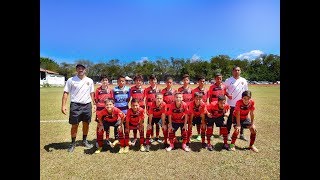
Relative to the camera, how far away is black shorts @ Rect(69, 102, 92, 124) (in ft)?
20.6

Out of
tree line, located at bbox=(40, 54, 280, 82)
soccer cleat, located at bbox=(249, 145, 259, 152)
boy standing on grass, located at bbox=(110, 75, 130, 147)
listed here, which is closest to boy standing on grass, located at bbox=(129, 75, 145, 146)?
boy standing on grass, located at bbox=(110, 75, 130, 147)

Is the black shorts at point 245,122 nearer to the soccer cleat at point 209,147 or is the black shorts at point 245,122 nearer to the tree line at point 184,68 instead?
the soccer cleat at point 209,147

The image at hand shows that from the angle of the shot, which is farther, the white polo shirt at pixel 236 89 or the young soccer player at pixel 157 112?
the white polo shirt at pixel 236 89

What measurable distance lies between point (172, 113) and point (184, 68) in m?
77.2

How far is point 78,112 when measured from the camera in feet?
20.7

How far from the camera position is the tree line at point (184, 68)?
72750 mm

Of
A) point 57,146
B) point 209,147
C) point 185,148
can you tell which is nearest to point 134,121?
point 185,148

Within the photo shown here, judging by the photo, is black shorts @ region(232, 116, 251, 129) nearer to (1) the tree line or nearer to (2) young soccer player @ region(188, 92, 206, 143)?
(2) young soccer player @ region(188, 92, 206, 143)

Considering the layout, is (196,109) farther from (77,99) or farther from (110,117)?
(77,99)

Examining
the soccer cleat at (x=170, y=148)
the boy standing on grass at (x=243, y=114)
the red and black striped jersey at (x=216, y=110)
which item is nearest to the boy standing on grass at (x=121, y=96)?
the soccer cleat at (x=170, y=148)
